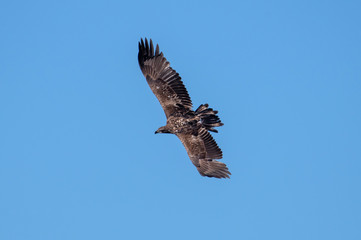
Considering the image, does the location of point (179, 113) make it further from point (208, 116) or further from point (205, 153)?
point (205, 153)

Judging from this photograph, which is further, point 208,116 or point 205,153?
point 205,153

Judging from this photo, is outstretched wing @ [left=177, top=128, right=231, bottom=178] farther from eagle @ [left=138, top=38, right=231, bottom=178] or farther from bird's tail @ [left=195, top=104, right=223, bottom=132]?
bird's tail @ [left=195, top=104, right=223, bottom=132]

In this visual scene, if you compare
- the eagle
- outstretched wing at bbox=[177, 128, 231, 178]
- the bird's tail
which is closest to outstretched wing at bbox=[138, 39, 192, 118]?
the eagle

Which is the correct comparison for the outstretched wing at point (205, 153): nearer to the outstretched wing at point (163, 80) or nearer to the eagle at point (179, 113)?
the eagle at point (179, 113)

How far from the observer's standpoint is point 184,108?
13016 millimetres

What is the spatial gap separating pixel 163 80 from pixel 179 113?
3.72 ft

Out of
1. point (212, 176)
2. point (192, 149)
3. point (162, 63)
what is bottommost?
point (212, 176)

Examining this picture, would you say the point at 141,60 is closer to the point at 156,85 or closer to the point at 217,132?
the point at 156,85

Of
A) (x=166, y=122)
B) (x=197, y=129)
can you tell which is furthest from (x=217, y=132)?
(x=166, y=122)

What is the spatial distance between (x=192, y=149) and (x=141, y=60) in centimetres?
317

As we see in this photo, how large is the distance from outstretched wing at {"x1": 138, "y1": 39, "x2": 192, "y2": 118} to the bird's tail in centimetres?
52

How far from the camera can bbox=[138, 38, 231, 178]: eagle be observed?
13.0 metres

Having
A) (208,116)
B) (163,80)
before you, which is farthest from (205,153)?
(163,80)

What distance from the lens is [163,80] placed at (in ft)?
43.2
